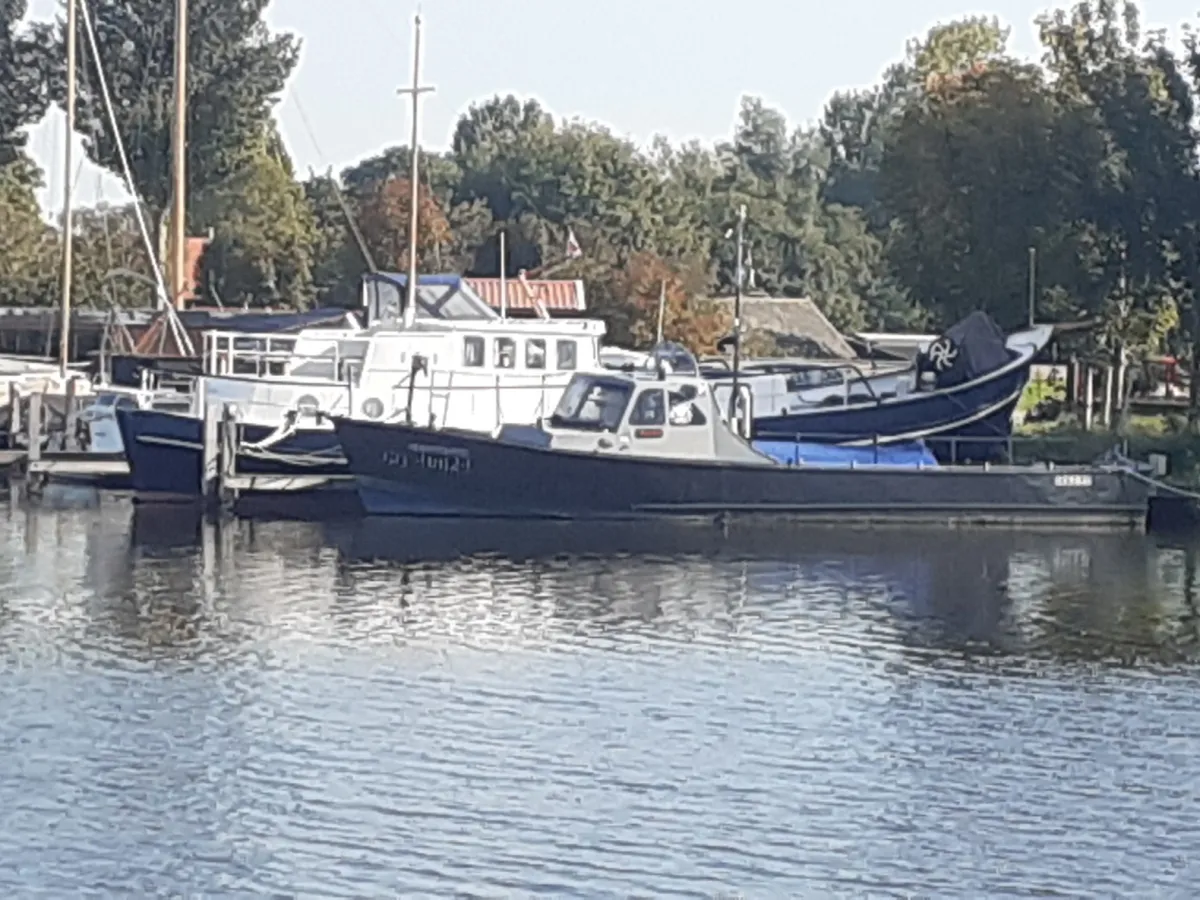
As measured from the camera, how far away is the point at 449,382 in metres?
42.1

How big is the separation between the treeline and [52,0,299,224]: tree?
0.08 metres

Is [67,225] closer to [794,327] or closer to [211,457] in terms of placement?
[211,457]

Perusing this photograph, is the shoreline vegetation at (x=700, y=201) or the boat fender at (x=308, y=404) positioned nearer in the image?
the boat fender at (x=308, y=404)

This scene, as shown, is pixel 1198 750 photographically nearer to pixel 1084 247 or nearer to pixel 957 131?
pixel 1084 247

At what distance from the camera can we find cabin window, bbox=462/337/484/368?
42281 millimetres

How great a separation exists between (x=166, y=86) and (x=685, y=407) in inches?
1671

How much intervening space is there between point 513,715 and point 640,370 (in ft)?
66.1

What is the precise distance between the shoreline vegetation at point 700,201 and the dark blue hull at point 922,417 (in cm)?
592

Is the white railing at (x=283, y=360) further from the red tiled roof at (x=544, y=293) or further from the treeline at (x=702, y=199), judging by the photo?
the red tiled roof at (x=544, y=293)

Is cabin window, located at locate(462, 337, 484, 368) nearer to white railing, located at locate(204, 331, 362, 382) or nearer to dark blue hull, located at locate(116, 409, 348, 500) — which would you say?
white railing, located at locate(204, 331, 362, 382)

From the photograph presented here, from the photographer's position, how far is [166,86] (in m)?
77.1

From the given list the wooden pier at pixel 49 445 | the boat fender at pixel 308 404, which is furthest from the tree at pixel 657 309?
the boat fender at pixel 308 404

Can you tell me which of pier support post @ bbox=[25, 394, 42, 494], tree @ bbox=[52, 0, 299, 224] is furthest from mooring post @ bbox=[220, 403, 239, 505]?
tree @ bbox=[52, 0, 299, 224]

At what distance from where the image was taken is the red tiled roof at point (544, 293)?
212 ft
